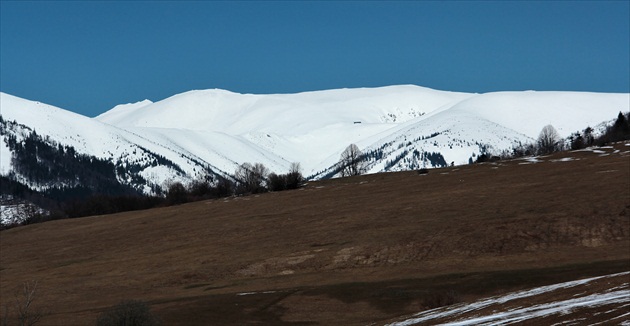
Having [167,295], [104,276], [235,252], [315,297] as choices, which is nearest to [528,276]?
[315,297]

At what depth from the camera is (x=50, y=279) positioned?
343 ft

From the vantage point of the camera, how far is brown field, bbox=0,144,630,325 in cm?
6981

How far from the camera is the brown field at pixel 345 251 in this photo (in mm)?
69812

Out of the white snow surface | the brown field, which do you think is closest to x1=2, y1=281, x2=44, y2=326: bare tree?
the brown field

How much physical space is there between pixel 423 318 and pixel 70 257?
81.1 m

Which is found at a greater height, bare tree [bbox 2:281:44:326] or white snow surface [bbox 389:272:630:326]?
bare tree [bbox 2:281:44:326]

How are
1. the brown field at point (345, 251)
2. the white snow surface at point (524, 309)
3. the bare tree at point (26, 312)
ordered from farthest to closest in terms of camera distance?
the brown field at point (345, 251) < the bare tree at point (26, 312) < the white snow surface at point (524, 309)

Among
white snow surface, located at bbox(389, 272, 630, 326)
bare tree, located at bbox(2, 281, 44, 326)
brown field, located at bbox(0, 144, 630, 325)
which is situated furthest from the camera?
brown field, located at bbox(0, 144, 630, 325)

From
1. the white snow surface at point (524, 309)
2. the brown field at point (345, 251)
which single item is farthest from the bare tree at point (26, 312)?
the white snow surface at point (524, 309)

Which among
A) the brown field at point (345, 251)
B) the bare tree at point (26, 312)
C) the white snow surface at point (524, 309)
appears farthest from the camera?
the brown field at point (345, 251)

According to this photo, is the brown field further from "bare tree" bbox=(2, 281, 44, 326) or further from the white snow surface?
the white snow surface

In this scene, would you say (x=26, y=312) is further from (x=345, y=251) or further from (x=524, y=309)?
(x=345, y=251)

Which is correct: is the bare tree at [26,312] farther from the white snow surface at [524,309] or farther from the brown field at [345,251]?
the white snow surface at [524,309]

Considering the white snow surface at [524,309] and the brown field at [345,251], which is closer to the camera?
the white snow surface at [524,309]
